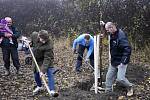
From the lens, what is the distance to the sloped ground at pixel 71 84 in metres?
9.34

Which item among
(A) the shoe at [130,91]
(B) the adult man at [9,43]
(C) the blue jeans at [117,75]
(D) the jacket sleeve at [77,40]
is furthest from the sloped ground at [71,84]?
(D) the jacket sleeve at [77,40]

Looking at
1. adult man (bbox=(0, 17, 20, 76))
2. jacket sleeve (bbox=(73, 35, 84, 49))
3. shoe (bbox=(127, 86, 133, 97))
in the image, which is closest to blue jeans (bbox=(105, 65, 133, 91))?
shoe (bbox=(127, 86, 133, 97))

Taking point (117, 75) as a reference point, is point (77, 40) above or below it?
above

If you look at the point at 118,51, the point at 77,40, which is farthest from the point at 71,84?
the point at 118,51

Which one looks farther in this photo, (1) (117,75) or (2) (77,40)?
(2) (77,40)

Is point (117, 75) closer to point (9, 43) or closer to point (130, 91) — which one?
point (130, 91)

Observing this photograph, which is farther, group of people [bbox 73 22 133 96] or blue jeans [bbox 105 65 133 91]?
blue jeans [bbox 105 65 133 91]

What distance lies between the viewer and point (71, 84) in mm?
11016

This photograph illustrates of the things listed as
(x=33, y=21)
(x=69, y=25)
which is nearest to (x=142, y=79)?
(x=69, y=25)

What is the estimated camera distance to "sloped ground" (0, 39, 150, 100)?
9.34 meters

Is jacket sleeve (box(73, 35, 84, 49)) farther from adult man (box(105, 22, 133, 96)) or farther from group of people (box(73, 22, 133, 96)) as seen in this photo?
adult man (box(105, 22, 133, 96))

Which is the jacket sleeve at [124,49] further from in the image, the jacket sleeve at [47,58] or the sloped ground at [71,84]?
the jacket sleeve at [47,58]

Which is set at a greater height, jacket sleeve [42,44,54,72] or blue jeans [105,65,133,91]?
jacket sleeve [42,44,54,72]

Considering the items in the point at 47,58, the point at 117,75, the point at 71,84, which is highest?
the point at 47,58
